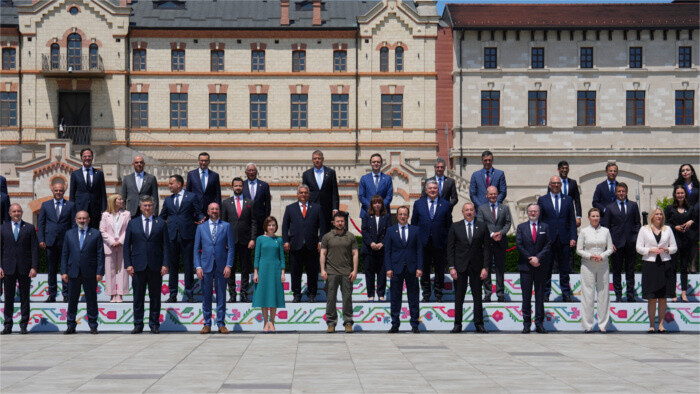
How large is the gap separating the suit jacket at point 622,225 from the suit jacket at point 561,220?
759mm

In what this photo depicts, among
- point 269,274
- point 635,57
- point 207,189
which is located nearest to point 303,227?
point 269,274

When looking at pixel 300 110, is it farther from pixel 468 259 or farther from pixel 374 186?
pixel 468 259

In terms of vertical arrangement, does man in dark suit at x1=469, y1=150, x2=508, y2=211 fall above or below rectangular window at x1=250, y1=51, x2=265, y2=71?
below

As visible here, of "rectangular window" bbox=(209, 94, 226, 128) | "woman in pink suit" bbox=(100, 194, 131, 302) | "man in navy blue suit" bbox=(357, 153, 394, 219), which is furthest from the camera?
"rectangular window" bbox=(209, 94, 226, 128)

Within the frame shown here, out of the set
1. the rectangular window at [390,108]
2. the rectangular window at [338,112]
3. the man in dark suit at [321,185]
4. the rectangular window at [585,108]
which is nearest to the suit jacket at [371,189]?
the man in dark suit at [321,185]

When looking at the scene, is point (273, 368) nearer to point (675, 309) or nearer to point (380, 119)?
point (675, 309)

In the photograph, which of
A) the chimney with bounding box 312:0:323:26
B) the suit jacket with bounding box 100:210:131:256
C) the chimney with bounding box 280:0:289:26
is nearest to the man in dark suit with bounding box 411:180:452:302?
the suit jacket with bounding box 100:210:131:256

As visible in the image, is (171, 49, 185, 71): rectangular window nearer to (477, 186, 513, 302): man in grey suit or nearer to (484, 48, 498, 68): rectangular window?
(484, 48, 498, 68): rectangular window

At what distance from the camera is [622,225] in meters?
18.3

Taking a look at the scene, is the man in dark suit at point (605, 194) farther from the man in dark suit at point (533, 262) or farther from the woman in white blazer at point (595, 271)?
the man in dark suit at point (533, 262)

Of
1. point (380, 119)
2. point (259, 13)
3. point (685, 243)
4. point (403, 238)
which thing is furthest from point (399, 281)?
point (259, 13)

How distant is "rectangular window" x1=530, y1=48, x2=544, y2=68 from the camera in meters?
51.8

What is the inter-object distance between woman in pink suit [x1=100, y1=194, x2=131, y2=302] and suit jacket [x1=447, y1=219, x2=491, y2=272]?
6.17m

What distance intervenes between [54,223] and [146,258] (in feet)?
8.13
